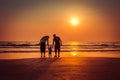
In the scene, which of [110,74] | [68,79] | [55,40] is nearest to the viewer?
[68,79]

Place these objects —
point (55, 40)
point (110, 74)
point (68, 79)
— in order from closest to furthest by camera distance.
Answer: point (68, 79), point (110, 74), point (55, 40)

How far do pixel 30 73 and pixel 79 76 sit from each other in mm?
2353

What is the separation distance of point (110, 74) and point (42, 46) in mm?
12787

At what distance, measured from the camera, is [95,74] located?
13930mm

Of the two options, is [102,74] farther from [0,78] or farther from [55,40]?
[55,40]

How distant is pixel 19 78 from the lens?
12.9 meters

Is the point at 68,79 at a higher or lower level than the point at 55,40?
lower

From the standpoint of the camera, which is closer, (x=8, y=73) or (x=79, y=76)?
(x=79, y=76)

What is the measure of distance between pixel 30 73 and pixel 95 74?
2880mm

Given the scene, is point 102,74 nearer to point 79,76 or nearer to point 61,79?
point 79,76

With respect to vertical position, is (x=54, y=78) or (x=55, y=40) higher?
(x=55, y=40)

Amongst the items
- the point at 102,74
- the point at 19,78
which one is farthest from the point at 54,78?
the point at 102,74

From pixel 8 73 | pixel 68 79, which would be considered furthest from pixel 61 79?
pixel 8 73

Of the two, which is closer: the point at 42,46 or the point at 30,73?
the point at 30,73
